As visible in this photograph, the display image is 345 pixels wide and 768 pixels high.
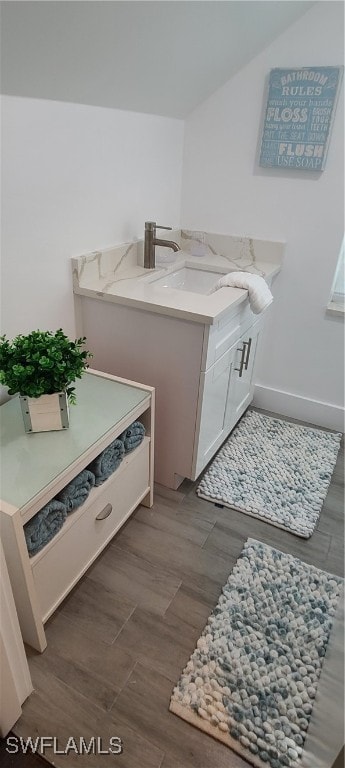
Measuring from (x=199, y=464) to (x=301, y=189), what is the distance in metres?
1.36

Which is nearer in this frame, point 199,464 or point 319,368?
point 199,464

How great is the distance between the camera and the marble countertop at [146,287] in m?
1.53

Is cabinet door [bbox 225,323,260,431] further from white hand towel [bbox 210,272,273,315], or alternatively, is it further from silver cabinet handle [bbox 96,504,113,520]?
silver cabinet handle [bbox 96,504,113,520]

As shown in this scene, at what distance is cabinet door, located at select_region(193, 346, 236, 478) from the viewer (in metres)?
1.67

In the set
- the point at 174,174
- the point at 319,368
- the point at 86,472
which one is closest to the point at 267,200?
the point at 174,174

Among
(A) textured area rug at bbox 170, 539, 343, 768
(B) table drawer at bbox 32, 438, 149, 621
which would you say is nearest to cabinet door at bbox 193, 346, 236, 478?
(B) table drawer at bbox 32, 438, 149, 621

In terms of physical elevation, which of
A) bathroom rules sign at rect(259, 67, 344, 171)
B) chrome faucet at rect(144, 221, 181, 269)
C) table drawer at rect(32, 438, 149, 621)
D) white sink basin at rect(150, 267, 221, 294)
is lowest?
table drawer at rect(32, 438, 149, 621)

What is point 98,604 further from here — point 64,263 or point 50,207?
point 50,207

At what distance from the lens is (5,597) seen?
998 mm

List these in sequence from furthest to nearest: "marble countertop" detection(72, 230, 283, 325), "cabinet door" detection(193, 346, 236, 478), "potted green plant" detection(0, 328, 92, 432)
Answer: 1. "cabinet door" detection(193, 346, 236, 478)
2. "marble countertop" detection(72, 230, 283, 325)
3. "potted green plant" detection(0, 328, 92, 432)

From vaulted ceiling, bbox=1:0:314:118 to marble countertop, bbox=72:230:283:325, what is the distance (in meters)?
0.56

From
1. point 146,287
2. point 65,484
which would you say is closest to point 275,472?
point 146,287

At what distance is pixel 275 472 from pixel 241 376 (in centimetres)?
48

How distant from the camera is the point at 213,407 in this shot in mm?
1807
